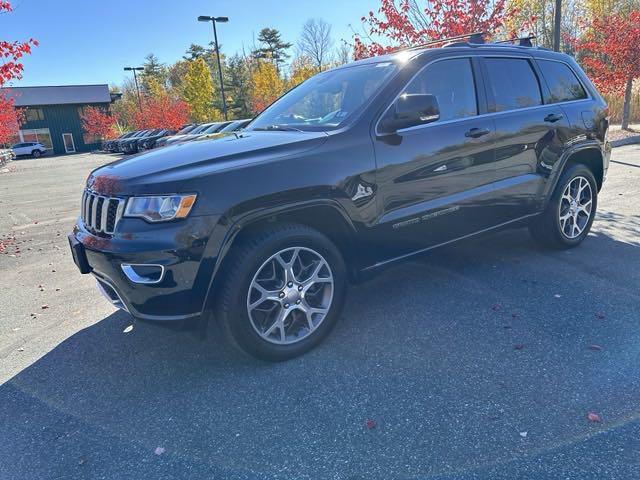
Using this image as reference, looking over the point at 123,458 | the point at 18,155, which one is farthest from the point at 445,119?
the point at 18,155

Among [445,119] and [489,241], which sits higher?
[445,119]

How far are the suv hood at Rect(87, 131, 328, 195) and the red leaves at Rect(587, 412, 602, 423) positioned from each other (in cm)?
214

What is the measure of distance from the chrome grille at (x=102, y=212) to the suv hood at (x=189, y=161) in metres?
0.05

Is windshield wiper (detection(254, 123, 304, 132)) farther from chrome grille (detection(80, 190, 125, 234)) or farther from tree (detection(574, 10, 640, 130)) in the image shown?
tree (detection(574, 10, 640, 130))

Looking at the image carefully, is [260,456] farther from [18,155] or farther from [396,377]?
[18,155]

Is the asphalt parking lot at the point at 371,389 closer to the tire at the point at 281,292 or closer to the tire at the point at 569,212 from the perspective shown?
the tire at the point at 281,292

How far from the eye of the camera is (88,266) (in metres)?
2.96

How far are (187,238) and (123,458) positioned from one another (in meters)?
1.14

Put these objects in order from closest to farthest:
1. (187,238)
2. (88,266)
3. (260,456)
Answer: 1. (260,456)
2. (187,238)
3. (88,266)

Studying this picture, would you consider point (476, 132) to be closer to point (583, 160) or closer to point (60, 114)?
point (583, 160)

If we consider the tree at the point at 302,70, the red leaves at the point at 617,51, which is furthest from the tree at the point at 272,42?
the red leaves at the point at 617,51

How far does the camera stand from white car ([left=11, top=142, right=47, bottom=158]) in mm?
45022

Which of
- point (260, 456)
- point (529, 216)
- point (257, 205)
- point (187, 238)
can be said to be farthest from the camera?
point (529, 216)

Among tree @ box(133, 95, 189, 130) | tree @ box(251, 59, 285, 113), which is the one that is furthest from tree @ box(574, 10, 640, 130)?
tree @ box(133, 95, 189, 130)
